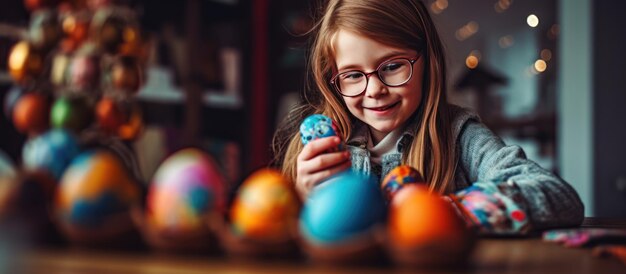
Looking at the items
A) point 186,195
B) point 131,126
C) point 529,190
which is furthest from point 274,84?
point 186,195

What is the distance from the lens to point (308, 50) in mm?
1655

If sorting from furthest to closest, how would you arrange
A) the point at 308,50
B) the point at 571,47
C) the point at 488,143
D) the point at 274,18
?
1. the point at 274,18
2. the point at 571,47
3. the point at 308,50
4. the point at 488,143

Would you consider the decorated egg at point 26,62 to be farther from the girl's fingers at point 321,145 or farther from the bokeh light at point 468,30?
the bokeh light at point 468,30

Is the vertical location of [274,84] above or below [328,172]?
above

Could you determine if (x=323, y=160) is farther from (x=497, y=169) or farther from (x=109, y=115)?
(x=109, y=115)

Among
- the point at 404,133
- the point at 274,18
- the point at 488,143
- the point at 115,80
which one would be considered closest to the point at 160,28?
Result: the point at 274,18

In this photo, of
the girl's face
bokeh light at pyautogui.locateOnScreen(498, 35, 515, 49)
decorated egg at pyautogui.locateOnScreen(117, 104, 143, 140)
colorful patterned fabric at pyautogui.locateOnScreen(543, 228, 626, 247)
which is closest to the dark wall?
bokeh light at pyautogui.locateOnScreen(498, 35, 515, 49)

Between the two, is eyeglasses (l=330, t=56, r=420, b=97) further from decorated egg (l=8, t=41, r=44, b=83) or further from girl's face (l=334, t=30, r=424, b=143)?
decorated egg (l=8, t=41, r=44, b=83)

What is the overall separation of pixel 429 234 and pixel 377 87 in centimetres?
77

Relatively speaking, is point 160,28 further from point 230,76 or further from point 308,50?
point 308,50

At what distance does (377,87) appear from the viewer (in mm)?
1259

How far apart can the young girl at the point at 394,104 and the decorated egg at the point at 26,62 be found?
0.48 m

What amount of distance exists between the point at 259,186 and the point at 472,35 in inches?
148

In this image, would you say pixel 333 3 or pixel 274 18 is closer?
pixel 333 3
